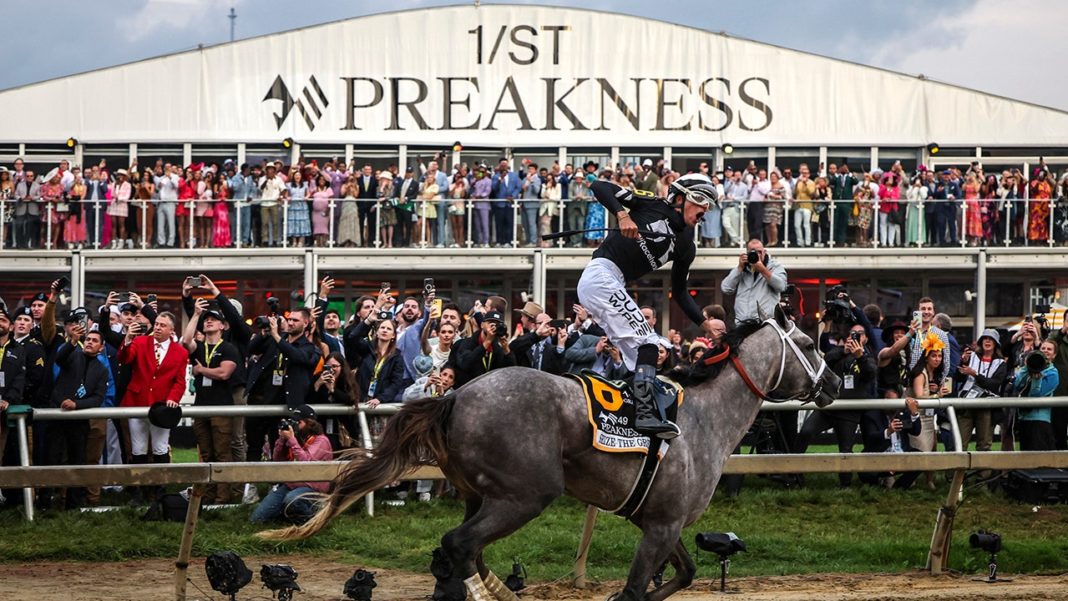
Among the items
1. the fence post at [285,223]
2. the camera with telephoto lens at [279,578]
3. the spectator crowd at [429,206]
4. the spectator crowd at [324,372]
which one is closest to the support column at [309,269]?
the spectator crowd at [429,206]

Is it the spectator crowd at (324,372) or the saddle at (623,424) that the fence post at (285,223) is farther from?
the saddle at (623,424)

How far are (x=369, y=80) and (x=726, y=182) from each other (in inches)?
374

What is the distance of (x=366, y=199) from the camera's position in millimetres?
26844

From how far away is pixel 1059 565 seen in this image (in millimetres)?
10867

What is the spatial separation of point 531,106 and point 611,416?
25849mm

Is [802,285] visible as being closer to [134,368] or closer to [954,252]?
[954,252]

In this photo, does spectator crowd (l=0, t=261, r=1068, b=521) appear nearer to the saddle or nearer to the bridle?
the bridle

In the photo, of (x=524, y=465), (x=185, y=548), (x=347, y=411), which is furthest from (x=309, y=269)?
(x=524, y=465)

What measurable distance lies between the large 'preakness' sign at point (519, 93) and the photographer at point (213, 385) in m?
19.9

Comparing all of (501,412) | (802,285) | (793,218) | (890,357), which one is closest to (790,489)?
(890,357)

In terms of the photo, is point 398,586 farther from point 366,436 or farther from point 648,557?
point 648,557

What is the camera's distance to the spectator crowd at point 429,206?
2666cm

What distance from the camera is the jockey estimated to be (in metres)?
8.10

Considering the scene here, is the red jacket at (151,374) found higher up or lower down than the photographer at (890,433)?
higher up
